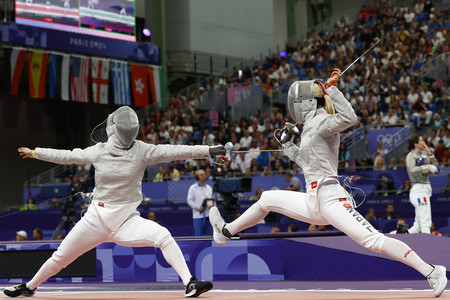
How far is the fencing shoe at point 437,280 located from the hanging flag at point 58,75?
16421 millimetres

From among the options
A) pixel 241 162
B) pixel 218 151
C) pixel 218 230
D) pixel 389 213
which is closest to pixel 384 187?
pixel 389 213

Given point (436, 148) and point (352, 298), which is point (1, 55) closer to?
point (436, 148)

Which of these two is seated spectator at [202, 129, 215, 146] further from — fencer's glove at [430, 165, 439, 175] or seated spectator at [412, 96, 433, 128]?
fencer's glove at [430, 165, 439, 175]

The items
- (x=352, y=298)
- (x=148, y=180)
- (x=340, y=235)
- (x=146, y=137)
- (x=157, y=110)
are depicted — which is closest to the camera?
(x=352, y=298)

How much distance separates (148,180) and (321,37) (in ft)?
30.9

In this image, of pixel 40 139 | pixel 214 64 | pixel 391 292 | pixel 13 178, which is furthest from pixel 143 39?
pixel 391 292

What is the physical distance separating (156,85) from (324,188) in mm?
17380

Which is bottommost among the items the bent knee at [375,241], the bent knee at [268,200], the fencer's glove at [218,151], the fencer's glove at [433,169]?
the bent knee at [375,241]

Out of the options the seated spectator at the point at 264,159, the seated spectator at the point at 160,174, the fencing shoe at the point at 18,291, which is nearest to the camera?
the fencing shoe at the point at 18,291

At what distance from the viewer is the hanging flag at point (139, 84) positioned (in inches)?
850

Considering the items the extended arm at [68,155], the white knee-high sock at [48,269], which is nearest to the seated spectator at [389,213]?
the extended arm at [68,155]

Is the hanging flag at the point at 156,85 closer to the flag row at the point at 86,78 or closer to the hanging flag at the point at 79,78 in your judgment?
the flag row at the point at 86,78

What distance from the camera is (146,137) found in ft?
61.6

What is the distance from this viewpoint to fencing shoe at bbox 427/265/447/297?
4.77m
